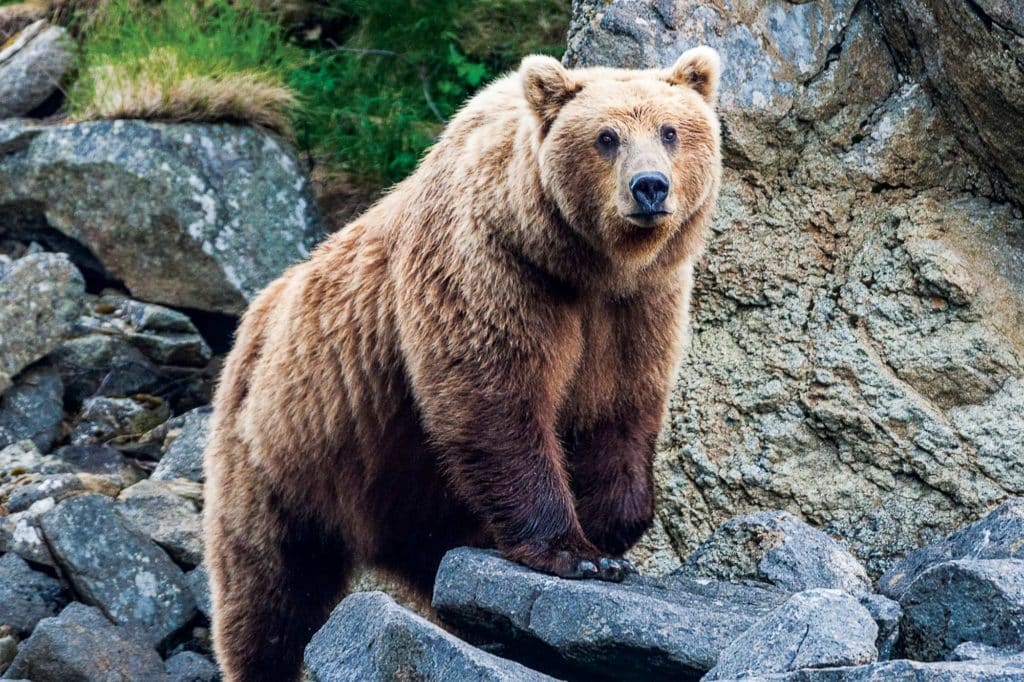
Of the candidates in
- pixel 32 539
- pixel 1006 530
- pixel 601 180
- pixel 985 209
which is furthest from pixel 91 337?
pixel 1006 530

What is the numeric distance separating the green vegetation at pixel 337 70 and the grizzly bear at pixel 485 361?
3159 mm

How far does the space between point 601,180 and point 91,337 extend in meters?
4.86

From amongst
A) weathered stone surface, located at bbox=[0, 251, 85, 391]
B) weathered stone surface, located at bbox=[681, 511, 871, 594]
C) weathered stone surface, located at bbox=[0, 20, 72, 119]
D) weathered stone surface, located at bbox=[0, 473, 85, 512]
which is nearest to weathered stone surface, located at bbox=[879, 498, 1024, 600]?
weathered stone surface, located at bbox=[681, 511, 871, 594]

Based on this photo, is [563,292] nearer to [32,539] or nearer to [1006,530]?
[1006,530]

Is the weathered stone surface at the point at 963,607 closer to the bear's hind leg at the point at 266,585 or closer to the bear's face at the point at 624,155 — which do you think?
the bear's face at the point at 624,155

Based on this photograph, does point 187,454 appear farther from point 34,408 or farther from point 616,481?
point 616,481

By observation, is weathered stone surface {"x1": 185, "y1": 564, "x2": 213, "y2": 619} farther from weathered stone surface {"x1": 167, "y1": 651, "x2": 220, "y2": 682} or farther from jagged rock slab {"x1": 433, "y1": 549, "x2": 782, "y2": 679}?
jagged rock slab {"x1": 433, "y1": 549, "x2": 782, "y2": 679}

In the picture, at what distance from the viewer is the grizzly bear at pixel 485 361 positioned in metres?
5.17

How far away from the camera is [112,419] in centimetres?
866

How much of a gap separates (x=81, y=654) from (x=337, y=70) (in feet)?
16.3

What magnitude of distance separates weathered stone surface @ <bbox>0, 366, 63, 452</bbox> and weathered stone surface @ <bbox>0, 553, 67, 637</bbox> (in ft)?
4.64

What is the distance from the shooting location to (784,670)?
152 inches

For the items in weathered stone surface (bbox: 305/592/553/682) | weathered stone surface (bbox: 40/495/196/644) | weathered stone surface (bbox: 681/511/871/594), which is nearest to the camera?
weathered stone surface (bbox: 305/592/553/682)

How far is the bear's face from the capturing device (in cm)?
496
